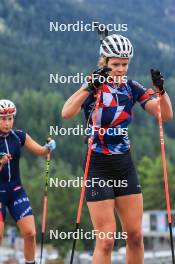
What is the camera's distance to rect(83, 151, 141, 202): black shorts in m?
8.48

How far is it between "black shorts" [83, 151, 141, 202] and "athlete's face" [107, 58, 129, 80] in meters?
0.82

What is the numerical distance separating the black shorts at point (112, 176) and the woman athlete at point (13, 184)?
2285 millimetres

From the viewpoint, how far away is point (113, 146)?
8.61 meters

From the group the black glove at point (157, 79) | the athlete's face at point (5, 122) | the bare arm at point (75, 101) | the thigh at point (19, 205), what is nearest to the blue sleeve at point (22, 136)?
the athlete's face at point (5, 122)

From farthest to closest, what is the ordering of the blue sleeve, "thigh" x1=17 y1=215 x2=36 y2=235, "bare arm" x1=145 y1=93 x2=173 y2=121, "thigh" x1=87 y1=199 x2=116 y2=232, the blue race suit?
the blue sleeve
the blue race suit
"thigh" x1=17 y1=215 x2=36 y2=235
"bare arm" x1=145 y1=93 x2=173 y2=121
"thigh" x1=87 y1=199 x2=116 y2=232

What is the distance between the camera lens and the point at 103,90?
8570mm

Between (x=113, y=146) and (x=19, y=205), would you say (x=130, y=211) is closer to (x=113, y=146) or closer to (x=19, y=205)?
(x=113, y=146)

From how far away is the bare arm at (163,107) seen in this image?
873cm

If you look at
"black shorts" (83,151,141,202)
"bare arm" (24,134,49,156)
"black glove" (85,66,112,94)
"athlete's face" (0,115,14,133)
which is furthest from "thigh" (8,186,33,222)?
"black glove" (85,66,112,94)

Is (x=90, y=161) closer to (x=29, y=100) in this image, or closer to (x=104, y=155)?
(x=104, y=155)

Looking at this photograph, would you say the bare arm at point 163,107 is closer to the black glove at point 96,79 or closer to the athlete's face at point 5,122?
the black glove at point 96,79

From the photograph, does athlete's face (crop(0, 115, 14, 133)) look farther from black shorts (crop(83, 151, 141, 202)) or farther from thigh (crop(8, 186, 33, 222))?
black shorts (crop(83, 151, 141, 202))

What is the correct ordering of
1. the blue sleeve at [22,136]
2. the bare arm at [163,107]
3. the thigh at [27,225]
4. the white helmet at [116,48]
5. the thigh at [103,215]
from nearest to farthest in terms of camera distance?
the thigh at [103,215] < the white helmet at [116,48] < the bare arm at [163,107] < the thigh at [27,225] < the blue sleeve at [22,136]

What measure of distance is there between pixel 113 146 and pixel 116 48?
985 mm
